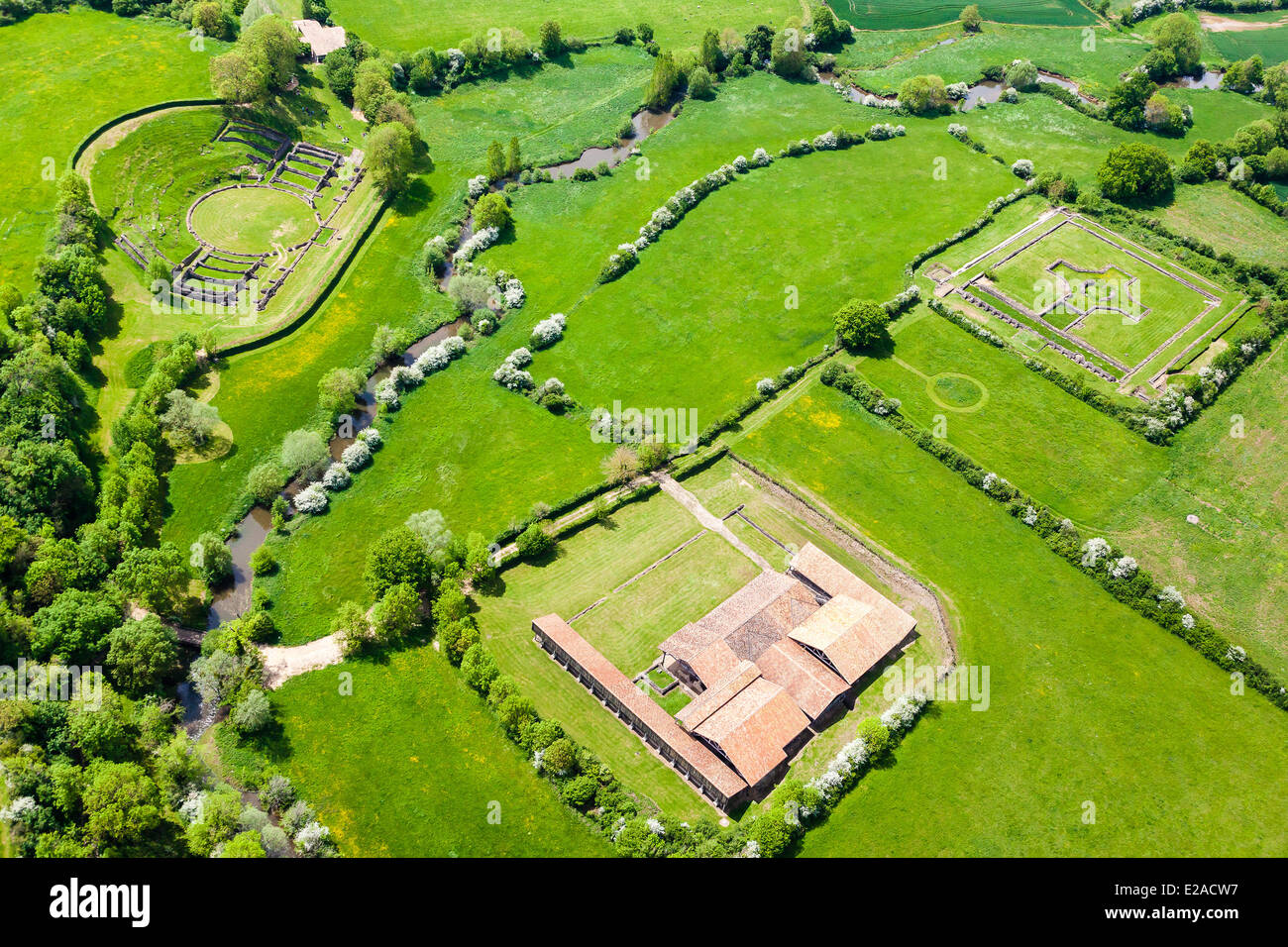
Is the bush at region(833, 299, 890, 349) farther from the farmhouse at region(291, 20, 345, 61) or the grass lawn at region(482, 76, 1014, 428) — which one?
the farmhouse at region(291, 20, 345, 61)

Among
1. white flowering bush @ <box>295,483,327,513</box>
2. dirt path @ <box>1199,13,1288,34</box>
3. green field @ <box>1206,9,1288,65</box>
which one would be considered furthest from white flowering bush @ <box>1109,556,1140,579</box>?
dirt path @ <box>1199,13,1288,34</box>

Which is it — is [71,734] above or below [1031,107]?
below

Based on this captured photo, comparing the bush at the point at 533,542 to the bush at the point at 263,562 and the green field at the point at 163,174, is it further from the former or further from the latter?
the green field at the point at 163,174

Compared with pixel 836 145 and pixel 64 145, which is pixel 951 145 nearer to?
pixel 836 145

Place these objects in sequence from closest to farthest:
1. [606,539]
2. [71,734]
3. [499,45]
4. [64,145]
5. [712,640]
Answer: [71,734] → [712,640] → [606,539] → [64,145] → [499,45]

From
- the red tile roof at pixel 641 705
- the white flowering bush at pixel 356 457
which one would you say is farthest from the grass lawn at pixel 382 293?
the red tile roof at pixel 641 705
